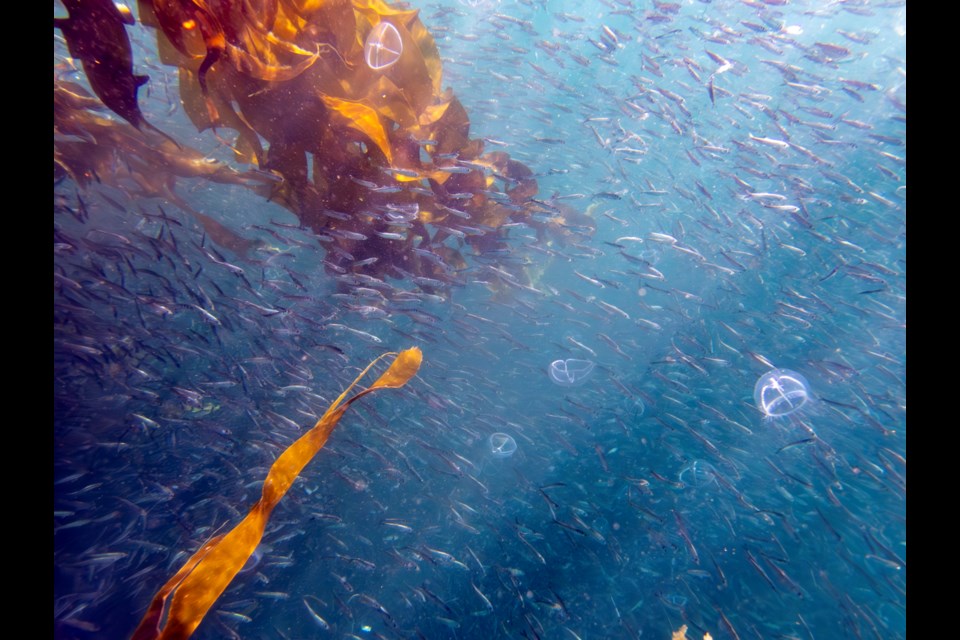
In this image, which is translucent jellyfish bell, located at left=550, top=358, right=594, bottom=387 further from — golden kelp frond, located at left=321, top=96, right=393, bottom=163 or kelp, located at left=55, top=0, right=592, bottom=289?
golden kelp frond, located at left=321, top=96, right=393, bottom=163

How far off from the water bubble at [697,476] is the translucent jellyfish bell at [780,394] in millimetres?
1921

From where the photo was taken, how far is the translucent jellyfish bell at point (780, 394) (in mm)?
8289

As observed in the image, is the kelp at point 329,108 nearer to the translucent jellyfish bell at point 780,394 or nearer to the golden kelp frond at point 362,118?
the golden kelp frond at point 362,118

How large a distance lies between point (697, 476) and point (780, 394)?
2.70 m

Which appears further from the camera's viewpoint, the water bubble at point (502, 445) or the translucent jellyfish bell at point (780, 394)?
the water bubble at point (502, 445)

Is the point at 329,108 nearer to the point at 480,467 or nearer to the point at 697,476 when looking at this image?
the point at 480,467

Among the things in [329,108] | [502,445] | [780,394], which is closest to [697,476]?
[780,394]

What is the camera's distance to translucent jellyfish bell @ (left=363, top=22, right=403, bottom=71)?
3971 millimetres

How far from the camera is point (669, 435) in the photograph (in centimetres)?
1082

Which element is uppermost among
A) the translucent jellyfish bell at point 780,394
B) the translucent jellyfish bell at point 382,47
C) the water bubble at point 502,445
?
the translucent jellyfish bell at point 382,47

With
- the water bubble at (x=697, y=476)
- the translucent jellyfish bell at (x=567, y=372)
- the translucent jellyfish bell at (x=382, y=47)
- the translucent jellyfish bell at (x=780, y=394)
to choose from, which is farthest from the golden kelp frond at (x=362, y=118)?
the translucent jellyfish bell at (x=567, y=372)

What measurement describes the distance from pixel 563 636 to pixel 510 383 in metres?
9.96
